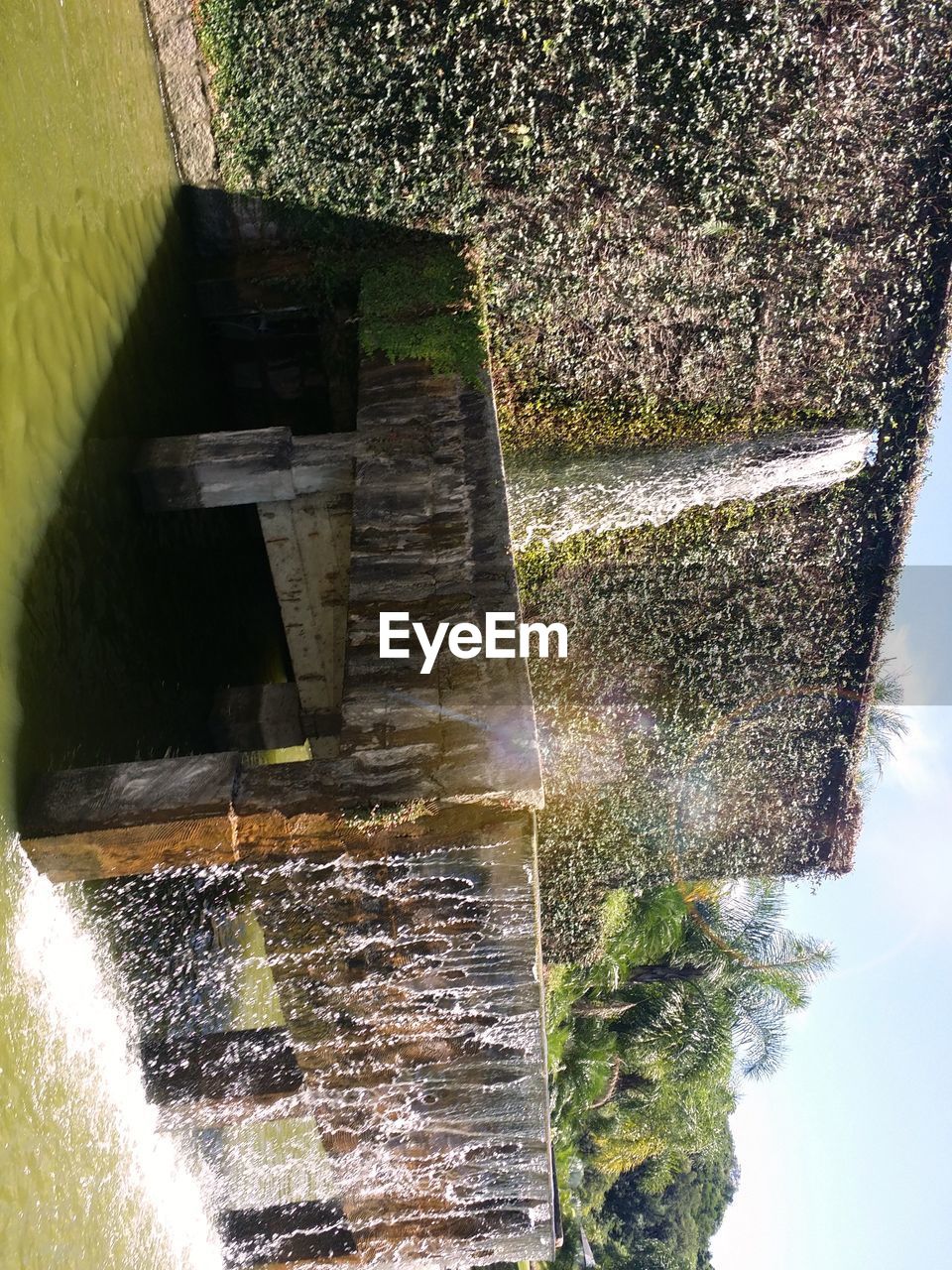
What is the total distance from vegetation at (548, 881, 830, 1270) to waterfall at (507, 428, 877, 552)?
3.39 metres

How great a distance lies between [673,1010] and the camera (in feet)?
29.2

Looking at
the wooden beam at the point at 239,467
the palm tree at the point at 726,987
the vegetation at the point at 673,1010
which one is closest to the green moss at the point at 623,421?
the wooden beam at the point at 239,467

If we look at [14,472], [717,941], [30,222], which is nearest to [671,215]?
[30,222]

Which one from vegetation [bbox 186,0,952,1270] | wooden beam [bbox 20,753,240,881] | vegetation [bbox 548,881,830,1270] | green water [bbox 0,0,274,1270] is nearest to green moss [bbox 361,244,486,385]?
vegetation [bbox 186,0,952,1270]

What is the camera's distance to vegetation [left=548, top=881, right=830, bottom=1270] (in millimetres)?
8367

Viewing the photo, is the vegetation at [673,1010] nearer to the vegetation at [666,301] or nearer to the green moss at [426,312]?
the vegetation at [666,301]

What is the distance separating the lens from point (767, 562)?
21.9 feet

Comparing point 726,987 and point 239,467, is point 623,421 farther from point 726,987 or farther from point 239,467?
point 726,987

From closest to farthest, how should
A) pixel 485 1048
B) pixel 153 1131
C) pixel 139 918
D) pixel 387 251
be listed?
pixel 485 1048
pixel 139 918
pixel 153 1131
pixel 387 251

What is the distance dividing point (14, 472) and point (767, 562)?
4998 millimetres

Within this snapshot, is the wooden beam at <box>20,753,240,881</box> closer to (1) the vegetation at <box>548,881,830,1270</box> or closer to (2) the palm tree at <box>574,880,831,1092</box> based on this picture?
(1) the vegetation at <box>548,881,830,1270</box>

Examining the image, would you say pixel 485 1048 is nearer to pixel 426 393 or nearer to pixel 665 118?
pixel 426 393

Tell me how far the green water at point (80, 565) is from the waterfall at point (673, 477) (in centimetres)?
242

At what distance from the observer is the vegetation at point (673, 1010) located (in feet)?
27.5
